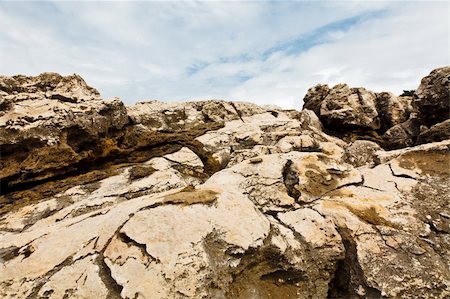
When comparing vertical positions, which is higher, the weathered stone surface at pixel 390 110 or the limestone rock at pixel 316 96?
the limestone rock at pixel 316 96

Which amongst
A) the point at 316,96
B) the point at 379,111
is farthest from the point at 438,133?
the point at 316,96

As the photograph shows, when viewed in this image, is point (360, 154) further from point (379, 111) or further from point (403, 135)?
point (379, 111)

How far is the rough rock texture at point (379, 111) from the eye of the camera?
65.6 ft

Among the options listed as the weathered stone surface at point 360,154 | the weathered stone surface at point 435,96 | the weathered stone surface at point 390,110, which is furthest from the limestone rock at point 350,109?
the weathered stone surface at point 360,154

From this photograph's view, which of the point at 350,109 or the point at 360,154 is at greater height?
the point at 350,109

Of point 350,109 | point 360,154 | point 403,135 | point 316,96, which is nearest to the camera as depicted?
point 360,154

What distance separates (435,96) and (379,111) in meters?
8.50

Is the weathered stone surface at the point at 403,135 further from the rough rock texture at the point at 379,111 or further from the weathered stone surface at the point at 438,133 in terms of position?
the weathered stone surface at the point at 438,133

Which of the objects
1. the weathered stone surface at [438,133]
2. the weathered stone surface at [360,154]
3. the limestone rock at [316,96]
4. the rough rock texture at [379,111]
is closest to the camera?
the weathered stone surface at [360,154]

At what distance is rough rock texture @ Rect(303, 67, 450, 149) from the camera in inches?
787

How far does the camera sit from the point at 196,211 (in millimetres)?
7766

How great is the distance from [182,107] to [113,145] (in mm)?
6259

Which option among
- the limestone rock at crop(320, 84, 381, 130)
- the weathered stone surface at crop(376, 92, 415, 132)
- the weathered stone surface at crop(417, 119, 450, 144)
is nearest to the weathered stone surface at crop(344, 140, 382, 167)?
Answer: the weathered stone surface at crop(417, 119, 450, 144)

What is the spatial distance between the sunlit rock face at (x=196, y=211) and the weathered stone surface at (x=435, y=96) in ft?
15.3
